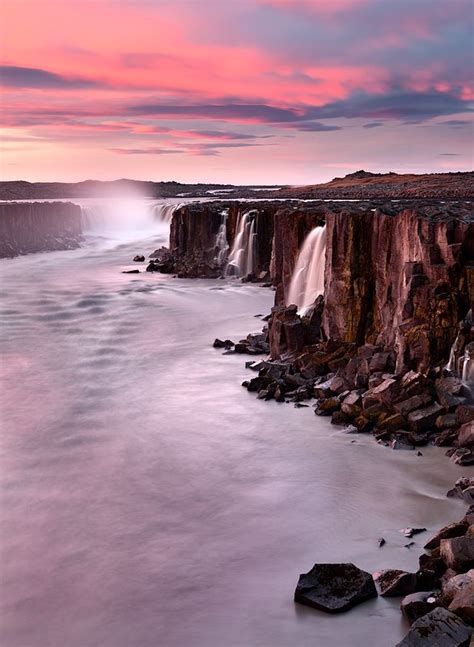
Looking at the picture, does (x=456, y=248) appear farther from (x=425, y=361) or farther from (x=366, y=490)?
(x=366, y=490)

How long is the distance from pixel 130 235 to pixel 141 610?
252ft

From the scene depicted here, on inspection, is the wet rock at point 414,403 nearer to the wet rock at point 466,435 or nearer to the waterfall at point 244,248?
the wet rock at point 466,435

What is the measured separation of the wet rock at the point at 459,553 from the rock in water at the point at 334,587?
1.13 meters

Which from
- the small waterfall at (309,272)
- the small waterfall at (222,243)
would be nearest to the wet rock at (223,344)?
the small waterfall at (309,272)

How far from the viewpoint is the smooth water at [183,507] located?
10109 millimetres

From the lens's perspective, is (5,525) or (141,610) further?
(5,525)

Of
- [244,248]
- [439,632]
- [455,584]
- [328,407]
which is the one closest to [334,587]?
[455,584]

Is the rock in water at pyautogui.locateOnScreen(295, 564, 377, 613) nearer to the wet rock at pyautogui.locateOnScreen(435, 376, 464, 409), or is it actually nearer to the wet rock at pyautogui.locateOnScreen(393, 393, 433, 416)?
the wet rock at pyautogui.locateOnScreen(393, 393, 433, 416)

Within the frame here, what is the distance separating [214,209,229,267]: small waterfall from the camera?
5048cm

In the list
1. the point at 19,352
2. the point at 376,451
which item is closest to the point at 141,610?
the point at 376,451

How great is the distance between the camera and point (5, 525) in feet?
43.2

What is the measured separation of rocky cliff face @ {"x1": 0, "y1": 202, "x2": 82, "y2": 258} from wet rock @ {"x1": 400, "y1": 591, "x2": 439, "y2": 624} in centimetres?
6370

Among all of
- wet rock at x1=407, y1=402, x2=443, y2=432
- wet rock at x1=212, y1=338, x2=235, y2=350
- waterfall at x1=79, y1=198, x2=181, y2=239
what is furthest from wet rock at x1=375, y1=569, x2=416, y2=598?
waterfall at x1=79, y1=198, x2=181, y2=239

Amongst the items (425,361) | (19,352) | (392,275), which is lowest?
(19,352)
